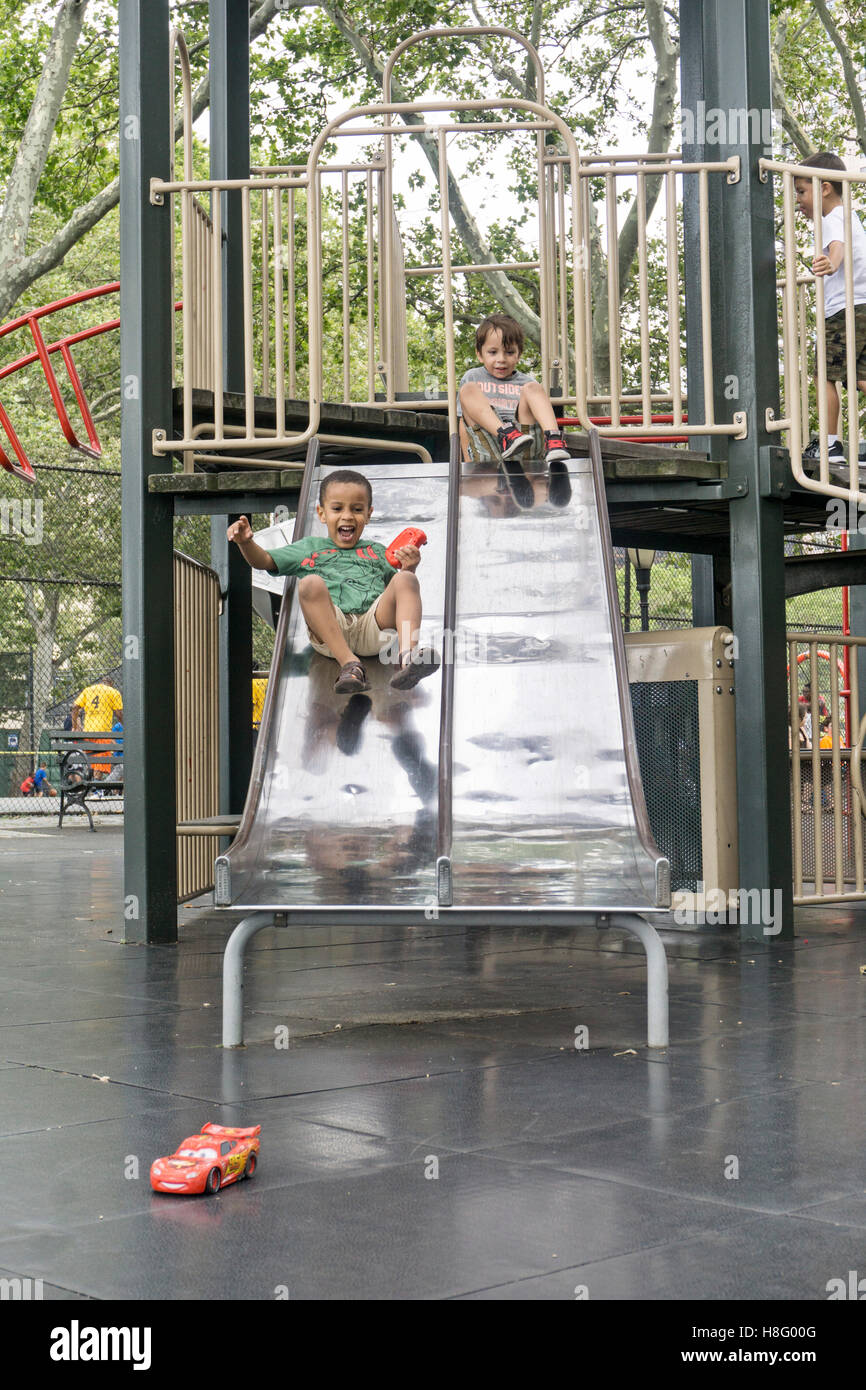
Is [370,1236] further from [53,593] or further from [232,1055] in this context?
[53,593]

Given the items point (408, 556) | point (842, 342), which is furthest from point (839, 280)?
point (408, 556)

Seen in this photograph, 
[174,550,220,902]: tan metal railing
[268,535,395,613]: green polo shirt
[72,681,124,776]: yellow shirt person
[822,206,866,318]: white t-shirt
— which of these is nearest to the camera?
[268,535,395,613]: green polo shirt

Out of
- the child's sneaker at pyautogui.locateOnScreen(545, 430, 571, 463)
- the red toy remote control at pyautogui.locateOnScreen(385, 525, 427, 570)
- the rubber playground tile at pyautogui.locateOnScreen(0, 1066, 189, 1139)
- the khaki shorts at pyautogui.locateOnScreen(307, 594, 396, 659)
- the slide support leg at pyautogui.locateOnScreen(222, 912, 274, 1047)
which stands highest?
the child's sneaker at pyautogui.locateOnScreen(545, 430, 571, 463)

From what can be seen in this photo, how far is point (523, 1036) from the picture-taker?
523 cm

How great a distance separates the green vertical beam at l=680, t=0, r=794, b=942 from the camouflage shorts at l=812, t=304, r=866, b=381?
697 millimetres

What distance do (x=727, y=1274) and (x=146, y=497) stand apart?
589cm

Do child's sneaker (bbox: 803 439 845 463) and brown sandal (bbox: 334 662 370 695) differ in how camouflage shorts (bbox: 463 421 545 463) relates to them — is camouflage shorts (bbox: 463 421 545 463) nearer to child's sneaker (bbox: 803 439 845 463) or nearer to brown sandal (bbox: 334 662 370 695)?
child's sneaker (bbox: 803 439 845 463)

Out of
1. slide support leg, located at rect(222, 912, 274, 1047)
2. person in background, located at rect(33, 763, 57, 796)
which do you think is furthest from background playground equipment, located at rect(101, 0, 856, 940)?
person in background, located at rect(33, 763, 57, 796)

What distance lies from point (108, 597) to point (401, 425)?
50.6 feet

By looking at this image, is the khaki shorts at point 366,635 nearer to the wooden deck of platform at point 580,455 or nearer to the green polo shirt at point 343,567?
the green polo shirt at point 343,567

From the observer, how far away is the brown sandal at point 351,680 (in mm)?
6465

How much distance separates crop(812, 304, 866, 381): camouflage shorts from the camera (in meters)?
8.45

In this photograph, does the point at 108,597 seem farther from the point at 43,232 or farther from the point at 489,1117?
the point at 489,1117
